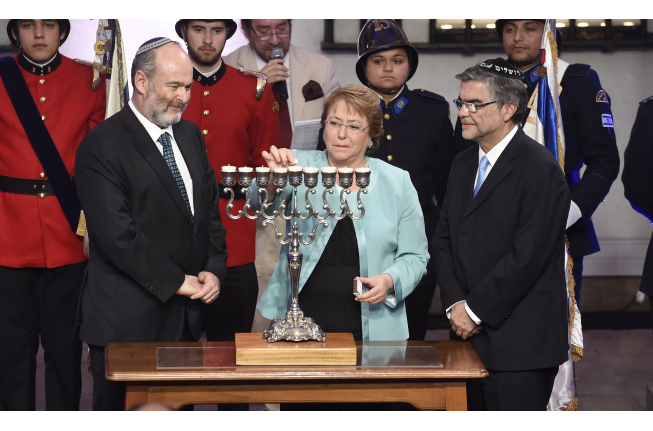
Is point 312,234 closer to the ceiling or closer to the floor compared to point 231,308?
closer to the ceiling

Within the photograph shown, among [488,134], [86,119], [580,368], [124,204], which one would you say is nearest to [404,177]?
[488,134]

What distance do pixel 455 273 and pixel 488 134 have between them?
53cm

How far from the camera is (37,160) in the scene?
136 inches

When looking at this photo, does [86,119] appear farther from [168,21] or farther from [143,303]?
[168,21]

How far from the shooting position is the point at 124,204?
2678 mm

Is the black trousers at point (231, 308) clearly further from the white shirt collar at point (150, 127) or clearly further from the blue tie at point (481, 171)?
the blue tie at point (481, 171)

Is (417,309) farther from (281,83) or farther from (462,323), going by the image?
(281,83)

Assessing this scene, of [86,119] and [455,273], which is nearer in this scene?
[455,273]

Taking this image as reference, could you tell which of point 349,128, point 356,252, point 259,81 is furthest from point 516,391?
point 259,81

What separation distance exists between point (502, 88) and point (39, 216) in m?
2.05

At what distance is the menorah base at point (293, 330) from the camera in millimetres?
2488

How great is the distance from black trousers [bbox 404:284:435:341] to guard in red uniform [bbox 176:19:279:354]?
0.72 meters

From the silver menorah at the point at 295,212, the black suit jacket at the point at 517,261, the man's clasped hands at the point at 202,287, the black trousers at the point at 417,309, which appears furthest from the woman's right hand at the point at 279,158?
the black trousers at the point at 417,309

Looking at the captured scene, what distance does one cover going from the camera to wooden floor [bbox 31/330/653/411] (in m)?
4.23
